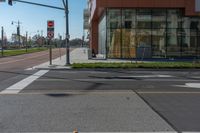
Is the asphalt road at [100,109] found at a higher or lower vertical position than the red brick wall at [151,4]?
lower

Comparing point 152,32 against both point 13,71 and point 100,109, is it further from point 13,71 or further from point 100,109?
point 100,109

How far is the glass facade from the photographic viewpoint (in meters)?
41.0

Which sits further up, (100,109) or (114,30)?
(114,30)

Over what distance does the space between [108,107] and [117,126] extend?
2.42m

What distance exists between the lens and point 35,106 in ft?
36.2

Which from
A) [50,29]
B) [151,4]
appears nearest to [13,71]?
[50,29]

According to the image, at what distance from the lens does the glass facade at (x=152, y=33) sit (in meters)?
41.0

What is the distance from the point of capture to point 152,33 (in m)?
41.2

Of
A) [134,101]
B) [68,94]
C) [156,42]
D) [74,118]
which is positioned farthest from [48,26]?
[74,118]

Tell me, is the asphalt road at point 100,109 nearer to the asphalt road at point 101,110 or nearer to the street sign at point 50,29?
the asphalt road at point 101,110

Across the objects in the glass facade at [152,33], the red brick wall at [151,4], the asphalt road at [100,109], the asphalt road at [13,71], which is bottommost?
the asphalt road at [13,71]

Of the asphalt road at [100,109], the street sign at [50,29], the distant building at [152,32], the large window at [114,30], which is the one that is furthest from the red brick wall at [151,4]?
the asphalt road at [100,109]

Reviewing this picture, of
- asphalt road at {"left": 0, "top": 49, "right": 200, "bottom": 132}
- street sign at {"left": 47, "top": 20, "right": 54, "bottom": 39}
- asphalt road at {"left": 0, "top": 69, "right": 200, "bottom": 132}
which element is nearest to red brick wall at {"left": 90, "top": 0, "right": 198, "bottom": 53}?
street sign at {"left": 47, "top": 20, "right": 54, "bottom": 39}

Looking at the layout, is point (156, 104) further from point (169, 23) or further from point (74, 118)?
point (169, 23)
